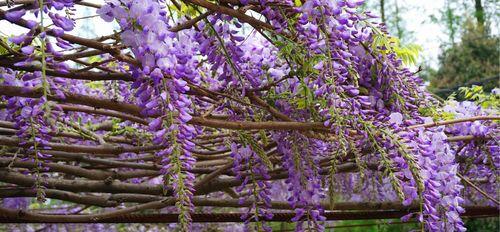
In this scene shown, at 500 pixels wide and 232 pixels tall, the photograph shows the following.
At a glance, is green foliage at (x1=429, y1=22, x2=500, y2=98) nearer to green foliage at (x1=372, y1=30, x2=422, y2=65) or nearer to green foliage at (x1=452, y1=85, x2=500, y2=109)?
green foliage at (x1=452, y1=85, x2=500, y2=109)

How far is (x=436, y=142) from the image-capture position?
6.20 ft

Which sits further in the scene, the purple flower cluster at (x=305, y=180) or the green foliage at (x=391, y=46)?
the purple flower cluster at (x=305, y=180)

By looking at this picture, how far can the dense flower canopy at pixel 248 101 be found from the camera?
1161mm

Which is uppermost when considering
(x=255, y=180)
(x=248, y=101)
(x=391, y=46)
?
(x=391, y=46)

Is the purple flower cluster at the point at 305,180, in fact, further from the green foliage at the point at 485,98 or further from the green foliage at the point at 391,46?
the green foliage at the point at 485,98

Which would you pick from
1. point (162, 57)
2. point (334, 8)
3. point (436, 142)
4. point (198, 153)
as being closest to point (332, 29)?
point (334, 8)

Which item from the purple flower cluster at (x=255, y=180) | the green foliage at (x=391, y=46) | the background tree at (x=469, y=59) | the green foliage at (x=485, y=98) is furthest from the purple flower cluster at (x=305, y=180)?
the background tree at (x=469, y=59)

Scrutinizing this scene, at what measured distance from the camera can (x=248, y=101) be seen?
1.76 meters

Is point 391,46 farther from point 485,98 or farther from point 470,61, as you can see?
point 470,61

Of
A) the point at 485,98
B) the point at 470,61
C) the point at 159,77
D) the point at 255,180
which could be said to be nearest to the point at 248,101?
the point at 255,180

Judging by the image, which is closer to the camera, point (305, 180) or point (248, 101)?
point (248, 101)

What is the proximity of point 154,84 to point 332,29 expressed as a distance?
521mm

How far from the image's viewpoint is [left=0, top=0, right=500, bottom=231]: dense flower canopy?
1.16 meters

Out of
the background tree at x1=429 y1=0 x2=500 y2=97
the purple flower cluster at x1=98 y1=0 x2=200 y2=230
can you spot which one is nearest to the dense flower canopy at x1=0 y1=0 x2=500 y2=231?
the purple flower cluster at x1=98 y1=0 x2=200 y2=230
